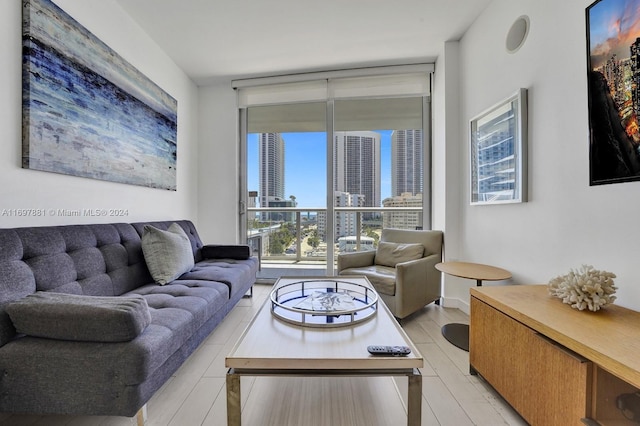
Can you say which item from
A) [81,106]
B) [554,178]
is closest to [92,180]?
[81,106]

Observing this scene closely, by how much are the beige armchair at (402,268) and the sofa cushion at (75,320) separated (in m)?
1.82

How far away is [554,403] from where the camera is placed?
105 cm

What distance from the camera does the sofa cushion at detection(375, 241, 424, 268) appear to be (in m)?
2.73

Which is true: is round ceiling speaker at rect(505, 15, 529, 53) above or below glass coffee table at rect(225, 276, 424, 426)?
above

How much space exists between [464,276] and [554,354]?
33.0 inches

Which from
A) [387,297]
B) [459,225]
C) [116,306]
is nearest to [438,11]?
[459,225]

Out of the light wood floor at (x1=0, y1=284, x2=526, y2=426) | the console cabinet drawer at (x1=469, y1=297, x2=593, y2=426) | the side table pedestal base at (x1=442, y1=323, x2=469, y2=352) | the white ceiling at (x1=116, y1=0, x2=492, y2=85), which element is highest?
the white ceiling at (x1=116, y1=0, x2=492, y2=85)

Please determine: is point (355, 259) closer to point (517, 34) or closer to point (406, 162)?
point (406, 162)

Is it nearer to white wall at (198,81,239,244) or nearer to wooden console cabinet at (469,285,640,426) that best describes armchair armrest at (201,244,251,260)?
white wall at (198,81,239,244)

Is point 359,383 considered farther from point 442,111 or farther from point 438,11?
point 438,11

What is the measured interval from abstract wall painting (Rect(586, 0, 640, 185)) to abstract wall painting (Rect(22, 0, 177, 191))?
9.86 feet

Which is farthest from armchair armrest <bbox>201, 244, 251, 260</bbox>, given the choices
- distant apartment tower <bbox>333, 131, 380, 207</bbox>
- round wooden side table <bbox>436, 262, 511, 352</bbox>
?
round wooden side table <bbox>436, 262, 511, 352</bbox>

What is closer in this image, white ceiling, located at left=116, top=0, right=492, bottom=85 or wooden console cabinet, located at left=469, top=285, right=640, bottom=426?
wooden console cabinet, located at left=469, top=285, right=640, bottom=426

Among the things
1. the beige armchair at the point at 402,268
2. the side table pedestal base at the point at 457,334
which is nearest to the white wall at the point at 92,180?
the beige armchair at the point at 402,268
